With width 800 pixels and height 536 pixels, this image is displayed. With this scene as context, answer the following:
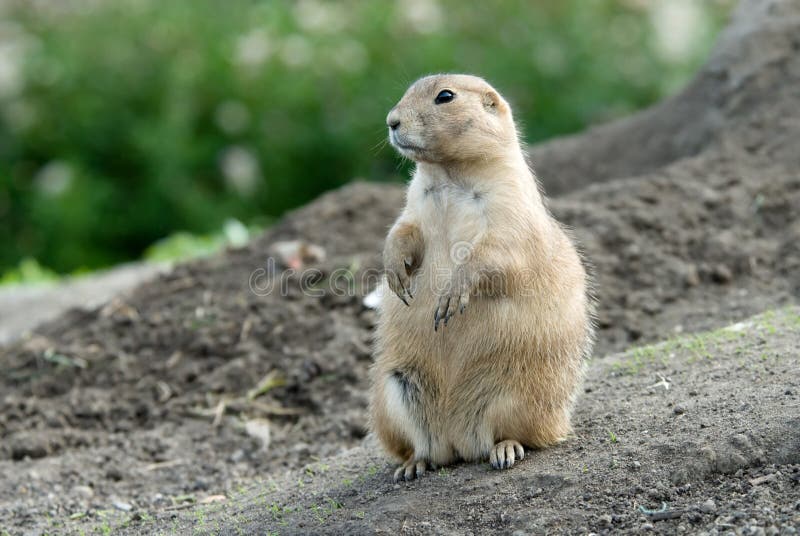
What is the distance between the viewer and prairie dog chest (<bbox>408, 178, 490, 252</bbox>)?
4809 millimetres

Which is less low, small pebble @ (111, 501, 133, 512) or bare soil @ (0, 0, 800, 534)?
bare soil @ (0, 0, 800, 534)

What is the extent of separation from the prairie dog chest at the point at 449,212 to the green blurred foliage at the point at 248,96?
279 inches

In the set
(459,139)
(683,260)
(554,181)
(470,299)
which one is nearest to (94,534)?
(470,299)

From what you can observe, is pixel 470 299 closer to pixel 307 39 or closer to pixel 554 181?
pixel 554 181

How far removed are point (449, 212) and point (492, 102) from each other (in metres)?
0.56

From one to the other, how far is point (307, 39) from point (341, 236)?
5656 mm

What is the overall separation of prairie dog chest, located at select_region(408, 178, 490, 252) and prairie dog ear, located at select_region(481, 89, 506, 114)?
401 mm

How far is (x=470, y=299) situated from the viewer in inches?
188

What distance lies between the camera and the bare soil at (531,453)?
430 cm

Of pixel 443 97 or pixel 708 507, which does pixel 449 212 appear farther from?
pixel 708 507

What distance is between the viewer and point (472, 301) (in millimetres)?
4773

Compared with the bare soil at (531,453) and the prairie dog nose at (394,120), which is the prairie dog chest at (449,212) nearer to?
the prairie dog nose at (394,120)

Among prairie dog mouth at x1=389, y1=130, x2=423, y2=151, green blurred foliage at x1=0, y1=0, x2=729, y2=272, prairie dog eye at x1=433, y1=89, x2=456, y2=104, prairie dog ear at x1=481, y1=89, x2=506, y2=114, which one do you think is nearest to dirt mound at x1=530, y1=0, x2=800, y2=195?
green blurred foliage at x1=0, y1=0, x2=729, y2=272

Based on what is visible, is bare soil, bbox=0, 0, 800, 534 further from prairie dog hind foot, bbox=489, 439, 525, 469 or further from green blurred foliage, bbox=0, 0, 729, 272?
green blurred foliage, bbox=0, 0, 729, 272
